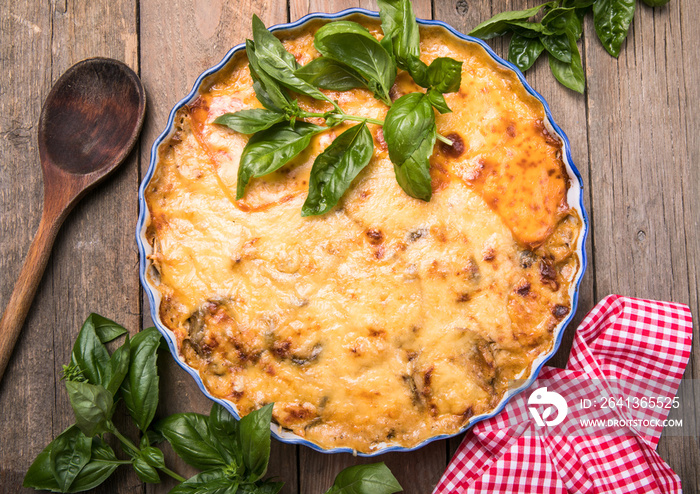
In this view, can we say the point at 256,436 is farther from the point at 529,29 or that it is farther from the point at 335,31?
the point at 529,29

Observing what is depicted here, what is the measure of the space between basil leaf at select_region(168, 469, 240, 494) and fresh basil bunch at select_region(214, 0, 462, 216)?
80 cm

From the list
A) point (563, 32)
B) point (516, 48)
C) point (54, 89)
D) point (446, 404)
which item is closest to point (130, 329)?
point (54, 89)

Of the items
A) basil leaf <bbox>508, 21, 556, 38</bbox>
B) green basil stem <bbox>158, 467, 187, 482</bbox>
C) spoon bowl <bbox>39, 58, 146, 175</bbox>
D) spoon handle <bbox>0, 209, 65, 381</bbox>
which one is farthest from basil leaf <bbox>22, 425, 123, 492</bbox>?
basil leaf <bbox>508, 21, 556, 38</bbox>

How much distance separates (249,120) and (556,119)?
104 cm

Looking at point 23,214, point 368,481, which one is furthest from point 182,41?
point 368,481

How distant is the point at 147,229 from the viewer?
146 centimetres

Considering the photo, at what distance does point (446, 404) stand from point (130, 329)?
1.06 m

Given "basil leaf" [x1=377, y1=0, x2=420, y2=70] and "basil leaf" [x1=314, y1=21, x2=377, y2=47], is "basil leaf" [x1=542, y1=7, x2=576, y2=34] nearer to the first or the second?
"basil leaf" [x1=377, y1=0, x2=420, y2=70]

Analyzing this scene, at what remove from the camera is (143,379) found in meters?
1.55

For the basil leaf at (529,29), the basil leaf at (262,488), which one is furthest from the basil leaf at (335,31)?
the basil leaf at (262,488)

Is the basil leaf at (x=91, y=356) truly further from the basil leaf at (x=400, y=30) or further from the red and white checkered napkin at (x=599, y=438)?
the basil leaf at (x=400, y=30)

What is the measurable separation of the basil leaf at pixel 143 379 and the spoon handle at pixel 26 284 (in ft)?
1.45

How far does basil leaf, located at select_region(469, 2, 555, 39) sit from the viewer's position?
163 centimetres

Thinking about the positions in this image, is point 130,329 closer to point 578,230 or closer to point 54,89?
point 54,89
